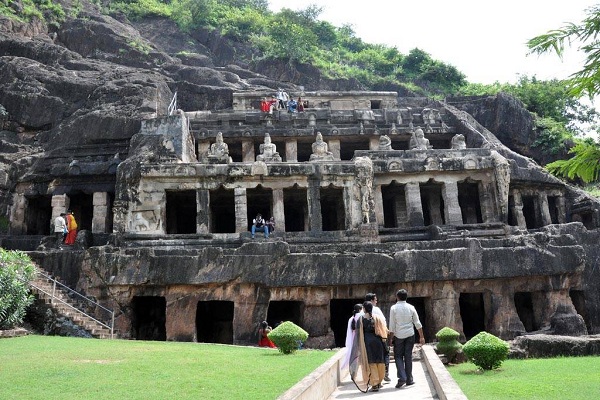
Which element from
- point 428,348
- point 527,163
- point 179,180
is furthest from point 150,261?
point 527,163

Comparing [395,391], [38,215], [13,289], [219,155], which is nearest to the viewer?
[395,391]

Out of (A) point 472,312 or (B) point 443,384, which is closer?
(B) point 443,384

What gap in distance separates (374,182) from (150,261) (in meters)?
10.6

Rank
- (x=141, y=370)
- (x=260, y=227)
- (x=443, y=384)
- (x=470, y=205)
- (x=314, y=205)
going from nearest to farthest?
→ (x=443, y=384) → (x=141, y=370) → (x=260, y=227) → (x=314, y=205) → (x=470, y=205)

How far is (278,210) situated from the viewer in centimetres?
2355

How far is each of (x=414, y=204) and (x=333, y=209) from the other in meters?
4.91

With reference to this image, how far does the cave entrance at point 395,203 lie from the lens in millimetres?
26031

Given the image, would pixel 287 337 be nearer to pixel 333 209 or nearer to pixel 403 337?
pixel 403 337

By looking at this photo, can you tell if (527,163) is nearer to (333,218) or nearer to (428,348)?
(333,218)

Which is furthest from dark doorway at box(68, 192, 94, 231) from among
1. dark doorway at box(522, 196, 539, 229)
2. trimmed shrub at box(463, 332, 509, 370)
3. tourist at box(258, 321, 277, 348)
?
dark doorway at box(522, 196, 539, 229)

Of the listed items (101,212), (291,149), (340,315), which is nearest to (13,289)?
(101,212)

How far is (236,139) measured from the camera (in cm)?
3108

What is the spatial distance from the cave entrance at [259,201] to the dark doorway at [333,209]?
2.52 meters

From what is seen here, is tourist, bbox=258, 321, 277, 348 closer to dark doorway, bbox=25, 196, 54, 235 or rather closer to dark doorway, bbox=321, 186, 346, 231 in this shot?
dark doorway, bbox=321, 186, 346, 231
